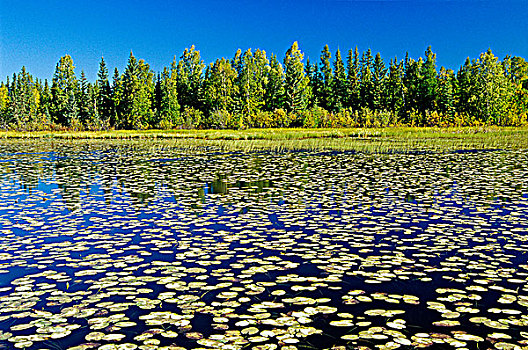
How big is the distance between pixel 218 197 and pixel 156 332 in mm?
9178

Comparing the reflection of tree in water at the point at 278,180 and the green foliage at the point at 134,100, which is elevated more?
the green foliage at the point at 134,100

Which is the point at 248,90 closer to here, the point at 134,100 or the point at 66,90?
the point at 134,100

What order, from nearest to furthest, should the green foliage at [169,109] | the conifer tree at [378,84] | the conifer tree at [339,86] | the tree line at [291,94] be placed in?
the tree line at [291,94] → the green foliage at [169,109] → the conifer tree at [378,84] → the conifer tree at [339,86]

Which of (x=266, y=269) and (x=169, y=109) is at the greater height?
(x=169, y=109)

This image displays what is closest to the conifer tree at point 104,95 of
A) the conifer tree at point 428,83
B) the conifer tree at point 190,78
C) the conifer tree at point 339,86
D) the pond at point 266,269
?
the conifer tree at point 190,78

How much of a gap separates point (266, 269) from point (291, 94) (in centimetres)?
7140

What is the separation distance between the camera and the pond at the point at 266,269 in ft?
15.7

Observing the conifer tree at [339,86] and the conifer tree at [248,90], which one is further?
the conifer tree at [339,86]

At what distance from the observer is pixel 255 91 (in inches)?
3162

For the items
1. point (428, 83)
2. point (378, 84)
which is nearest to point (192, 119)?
point (378, 84)

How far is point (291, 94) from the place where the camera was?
7619cm

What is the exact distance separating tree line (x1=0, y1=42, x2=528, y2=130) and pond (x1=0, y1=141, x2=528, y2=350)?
5889 cm

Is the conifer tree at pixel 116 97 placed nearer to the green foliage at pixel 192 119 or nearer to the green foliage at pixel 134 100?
the green foliage at pixel 134 100

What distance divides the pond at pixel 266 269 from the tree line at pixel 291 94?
58889mm
